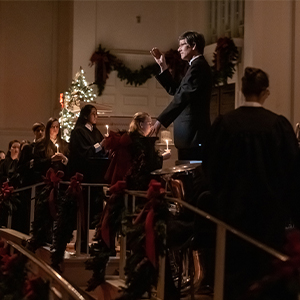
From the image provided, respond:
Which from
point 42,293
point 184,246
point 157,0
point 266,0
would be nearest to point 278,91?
point 266,0

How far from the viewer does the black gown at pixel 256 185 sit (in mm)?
3711

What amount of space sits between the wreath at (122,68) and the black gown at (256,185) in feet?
32.1

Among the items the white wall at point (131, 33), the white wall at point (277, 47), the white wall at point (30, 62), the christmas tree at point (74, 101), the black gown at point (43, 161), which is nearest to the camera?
the black gown at point (43, 161)

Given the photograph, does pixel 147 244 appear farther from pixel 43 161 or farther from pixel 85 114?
pixel 43 161

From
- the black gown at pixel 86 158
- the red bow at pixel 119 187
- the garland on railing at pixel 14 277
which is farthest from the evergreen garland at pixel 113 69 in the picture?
the garland on railing at pixel 14 277

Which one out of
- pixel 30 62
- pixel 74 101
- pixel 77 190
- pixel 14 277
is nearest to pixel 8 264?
pixel 14 277

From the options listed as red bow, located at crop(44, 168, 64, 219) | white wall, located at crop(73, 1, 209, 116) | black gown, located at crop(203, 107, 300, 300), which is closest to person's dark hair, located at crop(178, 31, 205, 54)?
black gown, located at crop(203, 107, 300, 300)

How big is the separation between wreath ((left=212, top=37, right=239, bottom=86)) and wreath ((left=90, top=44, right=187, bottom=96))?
3.48 ft

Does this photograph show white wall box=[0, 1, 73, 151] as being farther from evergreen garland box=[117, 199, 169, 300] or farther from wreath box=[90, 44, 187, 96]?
evergreen garland box=[117, 199, 169, 300]

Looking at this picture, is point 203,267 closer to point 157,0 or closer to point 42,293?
point 42,293

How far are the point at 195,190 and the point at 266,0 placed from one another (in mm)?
7318

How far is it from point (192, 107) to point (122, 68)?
932cm

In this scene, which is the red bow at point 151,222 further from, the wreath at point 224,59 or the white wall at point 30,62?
the white wall at point 30,62

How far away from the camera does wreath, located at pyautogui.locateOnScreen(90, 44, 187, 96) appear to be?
44.6 ft
